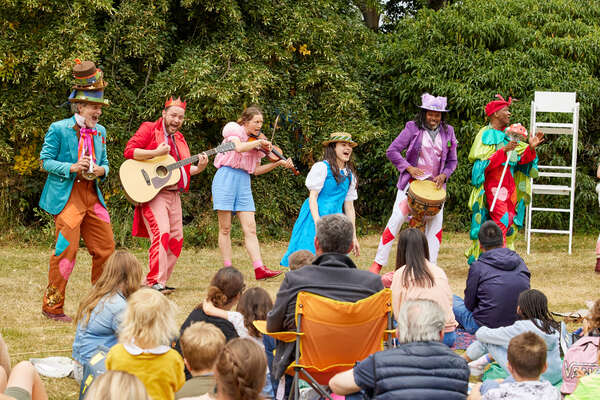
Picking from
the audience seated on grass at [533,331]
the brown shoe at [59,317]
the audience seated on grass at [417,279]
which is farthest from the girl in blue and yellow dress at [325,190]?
the audience seated on grass at [533,331]

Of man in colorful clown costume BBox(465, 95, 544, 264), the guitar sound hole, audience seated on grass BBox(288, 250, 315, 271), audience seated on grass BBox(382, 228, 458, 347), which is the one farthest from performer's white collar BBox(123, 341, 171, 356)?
man in colorful clown costume BBox(465, 95, 544, 264)

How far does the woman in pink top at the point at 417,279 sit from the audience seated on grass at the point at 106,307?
166 cm

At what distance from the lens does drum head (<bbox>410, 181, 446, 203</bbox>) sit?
25.2ft

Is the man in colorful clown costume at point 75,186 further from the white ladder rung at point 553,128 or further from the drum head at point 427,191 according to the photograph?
the white ladder rung at point 553,128

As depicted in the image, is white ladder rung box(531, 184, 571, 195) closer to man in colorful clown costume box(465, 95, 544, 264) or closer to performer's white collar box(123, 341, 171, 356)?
man in colorful clown costume box(465, 95, 544, 264)

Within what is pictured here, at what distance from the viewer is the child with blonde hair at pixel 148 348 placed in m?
3.69

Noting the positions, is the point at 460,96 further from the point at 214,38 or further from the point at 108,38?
the point at 108,38

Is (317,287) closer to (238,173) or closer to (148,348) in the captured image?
(148,348)

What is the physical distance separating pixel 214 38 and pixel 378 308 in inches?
332

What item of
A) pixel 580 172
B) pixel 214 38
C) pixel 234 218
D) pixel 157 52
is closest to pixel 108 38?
pixel 157 52

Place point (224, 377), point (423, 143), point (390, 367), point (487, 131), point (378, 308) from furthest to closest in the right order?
point (487, 131), point (423, 143), point (378, 308), point (390, 367), point (224, 377)

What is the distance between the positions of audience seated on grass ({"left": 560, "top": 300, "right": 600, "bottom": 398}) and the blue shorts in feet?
14.3

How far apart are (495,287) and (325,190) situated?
7.80 ft

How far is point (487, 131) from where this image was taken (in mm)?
8602
